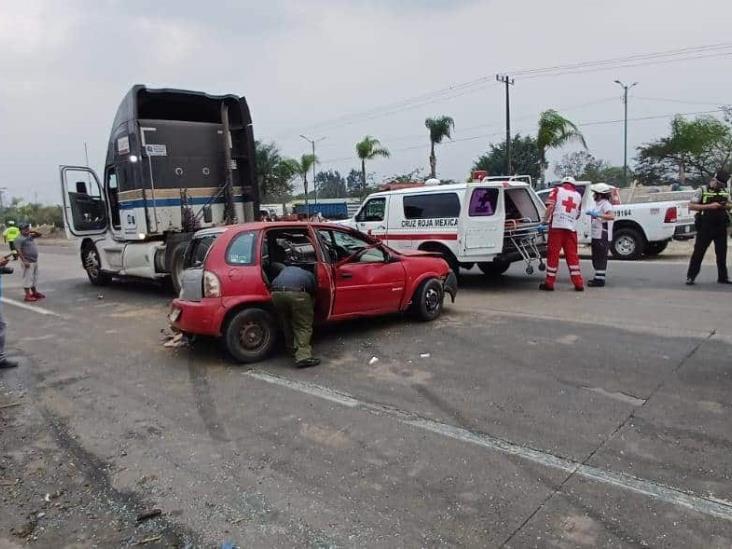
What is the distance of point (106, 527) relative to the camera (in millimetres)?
3070

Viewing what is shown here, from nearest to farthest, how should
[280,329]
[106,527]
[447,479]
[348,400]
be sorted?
1. [106,527]
2. [447,479]
3. [348,400]
4. [280,329]

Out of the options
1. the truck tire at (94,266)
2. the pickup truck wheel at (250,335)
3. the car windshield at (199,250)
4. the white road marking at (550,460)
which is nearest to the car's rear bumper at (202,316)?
the pickup truck wheel at (250,335)

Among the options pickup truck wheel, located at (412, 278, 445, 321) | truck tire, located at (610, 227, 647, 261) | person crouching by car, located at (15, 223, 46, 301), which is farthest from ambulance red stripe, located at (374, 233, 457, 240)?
person crouching by car, located at (15, 223, 46, 301)

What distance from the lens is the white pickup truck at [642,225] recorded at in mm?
13047

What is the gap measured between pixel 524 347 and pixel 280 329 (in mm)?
2639

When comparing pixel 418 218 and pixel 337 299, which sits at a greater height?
pixel 418 218

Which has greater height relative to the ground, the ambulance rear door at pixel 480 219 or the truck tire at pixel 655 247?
the ambulance rear door at pixel 480 219

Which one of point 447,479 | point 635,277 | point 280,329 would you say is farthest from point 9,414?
point 635,277

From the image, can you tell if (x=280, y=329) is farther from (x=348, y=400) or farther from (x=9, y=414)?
(x=9, y=414)

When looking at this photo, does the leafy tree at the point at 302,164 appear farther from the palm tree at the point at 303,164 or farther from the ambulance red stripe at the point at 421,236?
the ambulance red stripe at the point at 421,236

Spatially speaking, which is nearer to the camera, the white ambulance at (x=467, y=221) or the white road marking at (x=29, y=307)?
the white ambulance at (x=467, y=221)

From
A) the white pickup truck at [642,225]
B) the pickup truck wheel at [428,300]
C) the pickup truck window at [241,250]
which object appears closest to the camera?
the pickup truck window at [241,250]

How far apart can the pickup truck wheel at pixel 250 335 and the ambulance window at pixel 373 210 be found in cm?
514

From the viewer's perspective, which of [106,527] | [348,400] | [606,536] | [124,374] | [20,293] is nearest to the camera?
[606,536]
